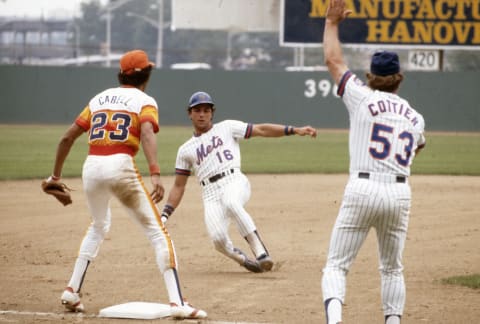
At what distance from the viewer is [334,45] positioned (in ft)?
18.4

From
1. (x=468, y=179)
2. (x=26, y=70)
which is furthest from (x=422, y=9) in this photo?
(x=26, y=70)

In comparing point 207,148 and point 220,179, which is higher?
point 207,148

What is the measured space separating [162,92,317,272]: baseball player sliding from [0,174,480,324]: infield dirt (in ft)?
0.86

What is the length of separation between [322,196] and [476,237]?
401 centimetres

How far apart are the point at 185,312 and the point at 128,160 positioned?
1.13 metres

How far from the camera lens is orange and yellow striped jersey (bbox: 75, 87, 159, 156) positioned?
6.59m

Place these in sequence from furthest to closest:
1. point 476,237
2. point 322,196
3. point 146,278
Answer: point 322,196
point 476,237
point 146,278

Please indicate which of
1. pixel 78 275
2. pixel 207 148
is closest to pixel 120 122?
pixel 78 275

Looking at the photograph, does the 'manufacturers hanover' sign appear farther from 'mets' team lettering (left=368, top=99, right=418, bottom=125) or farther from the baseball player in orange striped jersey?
'mets' team lettering (left=368, top=99, right=418, bottom=125)

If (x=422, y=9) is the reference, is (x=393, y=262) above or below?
below

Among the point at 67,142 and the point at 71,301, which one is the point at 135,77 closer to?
the point at 67,142

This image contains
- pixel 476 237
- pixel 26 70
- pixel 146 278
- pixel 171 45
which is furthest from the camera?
pixel 171 45

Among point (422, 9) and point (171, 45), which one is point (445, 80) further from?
point (171, 45)

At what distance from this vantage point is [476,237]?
411 inches
